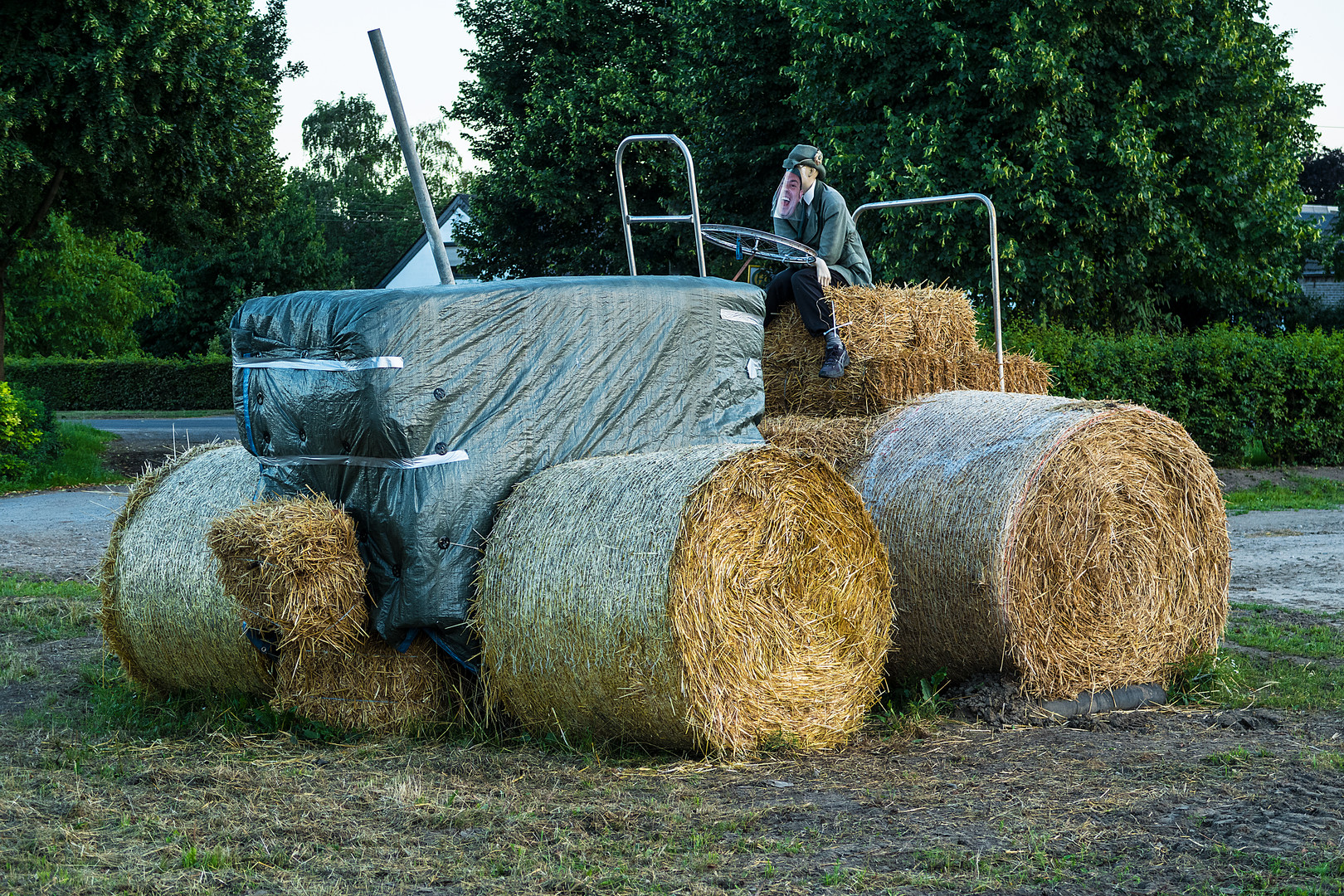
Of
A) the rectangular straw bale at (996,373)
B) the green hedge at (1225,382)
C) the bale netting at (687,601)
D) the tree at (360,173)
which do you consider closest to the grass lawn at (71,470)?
the green hedge at (1225,382)

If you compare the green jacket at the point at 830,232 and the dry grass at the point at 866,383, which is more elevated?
the green jacket at the point at 830,232

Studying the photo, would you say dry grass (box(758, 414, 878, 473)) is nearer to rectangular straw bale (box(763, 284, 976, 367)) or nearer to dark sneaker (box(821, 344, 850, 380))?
dark sneaker (box(821, 344, 850, 380))

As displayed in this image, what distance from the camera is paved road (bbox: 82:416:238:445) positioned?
24.8 meters

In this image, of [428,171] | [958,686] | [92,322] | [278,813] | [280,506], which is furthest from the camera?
[428,171]

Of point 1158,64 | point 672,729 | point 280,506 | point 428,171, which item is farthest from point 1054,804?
point 428,171

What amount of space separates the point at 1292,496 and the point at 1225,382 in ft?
7.69

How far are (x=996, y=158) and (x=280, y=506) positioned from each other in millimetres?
14814

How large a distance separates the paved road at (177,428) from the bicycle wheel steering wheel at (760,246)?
16.6 metres

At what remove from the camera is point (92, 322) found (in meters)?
38.1

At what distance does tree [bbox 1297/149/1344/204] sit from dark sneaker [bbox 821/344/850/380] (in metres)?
53.6

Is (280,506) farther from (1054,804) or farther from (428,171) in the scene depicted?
(428,171)

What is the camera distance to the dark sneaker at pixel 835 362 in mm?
7336

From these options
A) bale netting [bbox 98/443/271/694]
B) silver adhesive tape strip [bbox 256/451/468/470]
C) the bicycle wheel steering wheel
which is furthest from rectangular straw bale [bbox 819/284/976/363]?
Result: bale netting [bbox 98/443/271/694]

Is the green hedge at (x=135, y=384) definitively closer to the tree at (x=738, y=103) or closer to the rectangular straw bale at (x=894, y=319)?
the tree at (x=738, y=103)
